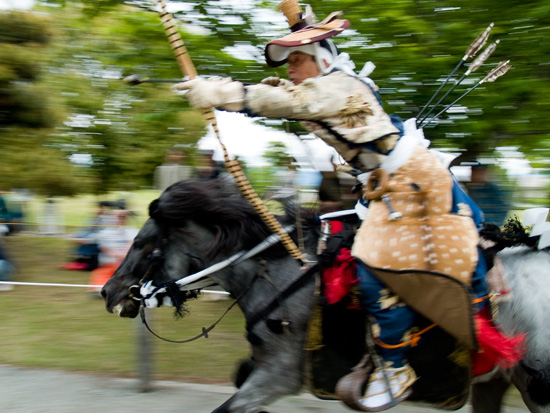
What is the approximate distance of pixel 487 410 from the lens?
12.7ft

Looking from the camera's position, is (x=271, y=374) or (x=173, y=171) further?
(x=173, y=171)

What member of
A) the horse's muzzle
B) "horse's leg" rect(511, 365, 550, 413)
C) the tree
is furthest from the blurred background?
the tree

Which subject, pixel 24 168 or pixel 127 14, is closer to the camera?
pixel 127 14

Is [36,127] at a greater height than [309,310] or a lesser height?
lesser

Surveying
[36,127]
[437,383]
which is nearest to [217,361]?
[437,383]

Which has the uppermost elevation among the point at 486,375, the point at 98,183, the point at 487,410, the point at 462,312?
the point at 462,312

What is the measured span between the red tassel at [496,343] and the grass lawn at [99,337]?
2900 mm

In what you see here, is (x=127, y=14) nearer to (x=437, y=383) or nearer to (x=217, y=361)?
(x=217, y=361)

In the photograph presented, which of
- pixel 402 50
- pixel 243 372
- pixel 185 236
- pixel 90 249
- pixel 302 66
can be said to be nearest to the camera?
pixel 302 66

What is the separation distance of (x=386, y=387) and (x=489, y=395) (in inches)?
47.1

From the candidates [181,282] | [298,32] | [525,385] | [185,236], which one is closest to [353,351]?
[525,385]

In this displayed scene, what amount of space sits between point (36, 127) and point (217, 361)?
7101 millimetres

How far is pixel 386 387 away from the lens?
3.05 metres

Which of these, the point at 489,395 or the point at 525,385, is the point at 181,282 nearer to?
the point at 525,385
